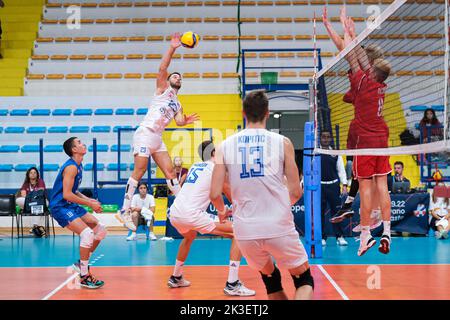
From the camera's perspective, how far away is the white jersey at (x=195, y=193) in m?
7.25

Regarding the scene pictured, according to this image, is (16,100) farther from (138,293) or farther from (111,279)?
(138,293)

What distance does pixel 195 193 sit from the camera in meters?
7.30

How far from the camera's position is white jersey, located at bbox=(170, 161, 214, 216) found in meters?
7.25

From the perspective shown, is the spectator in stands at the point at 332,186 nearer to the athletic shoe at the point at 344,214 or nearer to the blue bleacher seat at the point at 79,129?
the athletic shoe at the point at 344,214

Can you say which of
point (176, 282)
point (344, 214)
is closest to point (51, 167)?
point (176, 282)

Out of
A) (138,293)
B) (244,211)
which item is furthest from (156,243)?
(244,211)

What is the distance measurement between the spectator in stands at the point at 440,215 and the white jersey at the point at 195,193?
683 cm

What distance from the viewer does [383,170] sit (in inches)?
282

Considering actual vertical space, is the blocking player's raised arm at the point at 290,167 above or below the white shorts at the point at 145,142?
below

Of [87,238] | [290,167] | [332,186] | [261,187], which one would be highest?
[290,167]

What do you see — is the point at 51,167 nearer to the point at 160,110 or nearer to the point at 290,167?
the point at 160,110

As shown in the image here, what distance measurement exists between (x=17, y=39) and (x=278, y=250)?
18028 mm

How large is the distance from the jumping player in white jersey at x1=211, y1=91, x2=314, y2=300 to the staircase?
15208 mm

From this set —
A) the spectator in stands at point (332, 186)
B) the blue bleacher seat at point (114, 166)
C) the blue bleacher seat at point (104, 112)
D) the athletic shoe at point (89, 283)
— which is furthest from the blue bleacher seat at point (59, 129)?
the athletic shoe at point (89, 283)
